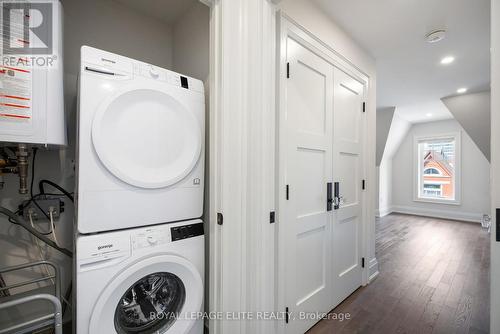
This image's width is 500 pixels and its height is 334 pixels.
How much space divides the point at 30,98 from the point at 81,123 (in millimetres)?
241

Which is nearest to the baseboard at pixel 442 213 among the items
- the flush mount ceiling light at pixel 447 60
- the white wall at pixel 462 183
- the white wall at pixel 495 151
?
the white wall at pixel 462 183

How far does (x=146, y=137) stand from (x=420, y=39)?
8.47ft

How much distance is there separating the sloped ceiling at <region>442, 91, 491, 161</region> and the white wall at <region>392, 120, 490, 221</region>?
1664 mm

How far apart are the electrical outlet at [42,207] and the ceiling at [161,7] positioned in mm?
1504

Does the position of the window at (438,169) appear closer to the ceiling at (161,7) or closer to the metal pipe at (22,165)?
the ceiling at (161,7)

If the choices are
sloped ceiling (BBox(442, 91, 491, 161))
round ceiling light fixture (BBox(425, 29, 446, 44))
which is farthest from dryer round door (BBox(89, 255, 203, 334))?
sloped ceiling (BBox(442, 91, 491, 161))

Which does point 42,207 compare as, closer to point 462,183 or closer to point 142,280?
point 142,280

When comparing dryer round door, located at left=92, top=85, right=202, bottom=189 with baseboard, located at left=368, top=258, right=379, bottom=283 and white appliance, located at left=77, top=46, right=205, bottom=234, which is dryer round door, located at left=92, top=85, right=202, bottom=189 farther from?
baseboard, located at left=368, top=258, right=379, bottom=283

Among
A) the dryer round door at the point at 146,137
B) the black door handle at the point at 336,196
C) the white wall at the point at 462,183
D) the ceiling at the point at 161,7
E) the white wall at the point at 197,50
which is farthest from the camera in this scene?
the white wall at the point at 462,183

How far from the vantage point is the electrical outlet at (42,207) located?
1278 millimetres

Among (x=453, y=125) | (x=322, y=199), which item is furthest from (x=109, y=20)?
(x=453, y=125)

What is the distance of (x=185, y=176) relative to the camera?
118 centimetres

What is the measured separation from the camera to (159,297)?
3.90 ft

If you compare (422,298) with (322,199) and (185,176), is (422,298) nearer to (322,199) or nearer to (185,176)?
(322,199)
